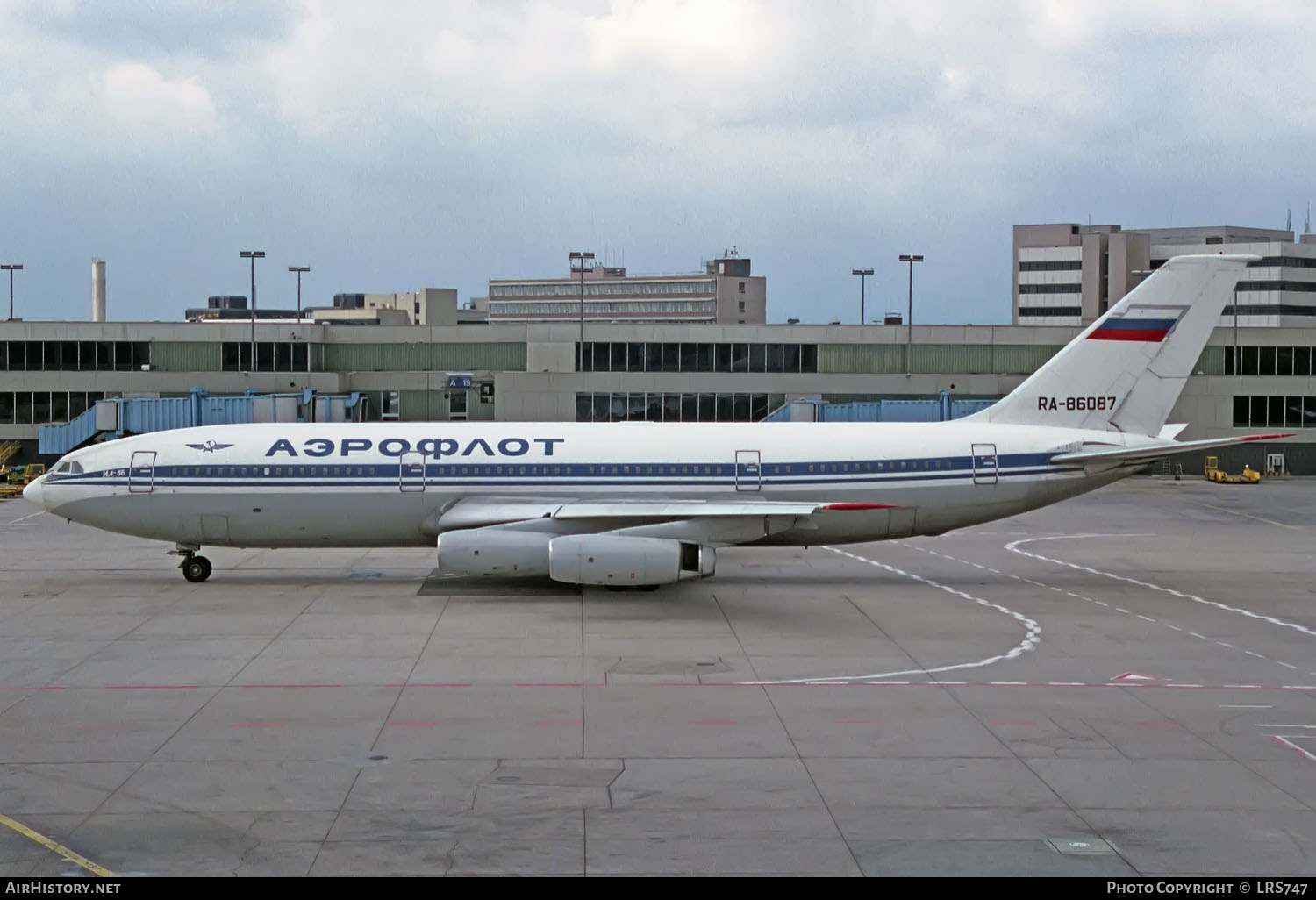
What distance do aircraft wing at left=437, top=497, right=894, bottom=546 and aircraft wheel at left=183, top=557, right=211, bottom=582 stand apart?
22.4 feet

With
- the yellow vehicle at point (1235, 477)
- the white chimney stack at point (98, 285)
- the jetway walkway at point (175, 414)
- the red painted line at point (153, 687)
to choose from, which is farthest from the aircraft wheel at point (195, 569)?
the white chimney stack at point (98, 285)

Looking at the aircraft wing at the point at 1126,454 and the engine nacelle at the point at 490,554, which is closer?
the engine nacelle at the point at 490,554

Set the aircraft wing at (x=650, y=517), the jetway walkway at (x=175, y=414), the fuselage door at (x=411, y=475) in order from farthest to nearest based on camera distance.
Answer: the jetway walkway at (x=175, y=414) → the fuselage door at (x=411, y=475) → the aircraft wing at (x=650, y=517)

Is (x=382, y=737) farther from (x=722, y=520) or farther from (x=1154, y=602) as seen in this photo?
(x=1154, y=602)

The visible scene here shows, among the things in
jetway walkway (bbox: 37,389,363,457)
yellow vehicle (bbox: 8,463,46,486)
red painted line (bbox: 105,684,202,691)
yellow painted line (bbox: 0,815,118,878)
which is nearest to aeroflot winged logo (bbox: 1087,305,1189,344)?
red painted line (bbox: 105,684,202,691)

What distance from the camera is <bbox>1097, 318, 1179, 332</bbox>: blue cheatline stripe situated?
37938mm

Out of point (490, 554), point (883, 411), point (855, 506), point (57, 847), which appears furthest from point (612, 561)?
point (883, 411)

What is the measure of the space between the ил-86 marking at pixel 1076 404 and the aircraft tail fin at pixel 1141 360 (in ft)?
0.08

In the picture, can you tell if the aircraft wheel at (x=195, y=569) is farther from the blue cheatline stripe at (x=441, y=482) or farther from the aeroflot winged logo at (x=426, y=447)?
the aeroflot winged logo at (x=426, y=447)

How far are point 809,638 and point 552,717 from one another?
28.4ft

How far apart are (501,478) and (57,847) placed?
20876mm

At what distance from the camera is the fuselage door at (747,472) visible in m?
36.4

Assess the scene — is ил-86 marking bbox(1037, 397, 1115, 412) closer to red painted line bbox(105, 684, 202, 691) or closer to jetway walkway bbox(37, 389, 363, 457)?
red painted line bbox(105, 684, 202, 691)
